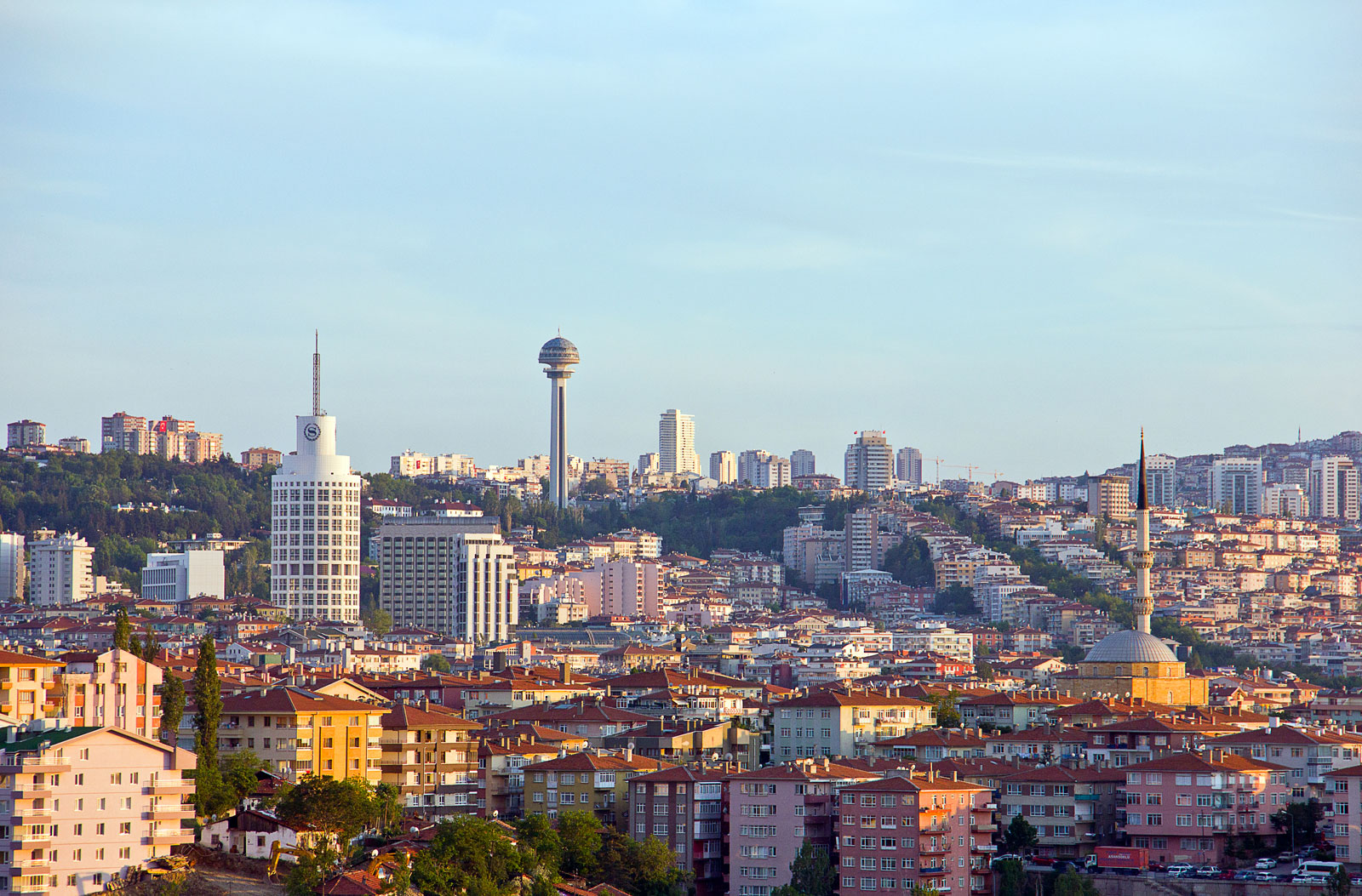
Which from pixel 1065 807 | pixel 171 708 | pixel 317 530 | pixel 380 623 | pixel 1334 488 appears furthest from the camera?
pixel 1334 488

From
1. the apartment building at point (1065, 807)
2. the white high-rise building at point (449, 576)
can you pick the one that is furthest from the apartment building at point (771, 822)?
the white high-rise building at point (449, 576)

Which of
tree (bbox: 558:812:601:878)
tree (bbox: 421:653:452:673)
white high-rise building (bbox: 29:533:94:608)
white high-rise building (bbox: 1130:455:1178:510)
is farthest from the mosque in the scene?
white high-rise building (bbox: 1130:455:1178:510)

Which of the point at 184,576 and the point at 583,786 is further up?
the point at 184,576

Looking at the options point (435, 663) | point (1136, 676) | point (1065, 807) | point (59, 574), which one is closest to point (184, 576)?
point (59, 574)

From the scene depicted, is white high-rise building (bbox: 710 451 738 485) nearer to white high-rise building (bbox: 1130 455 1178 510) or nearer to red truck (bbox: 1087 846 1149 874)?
white high-rise building (bbox: 1130 455 1178 510)

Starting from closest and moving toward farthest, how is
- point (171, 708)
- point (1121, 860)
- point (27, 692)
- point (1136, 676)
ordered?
point (27, 692) → point (171, 708) → point (1121, 860) → point (1136, 676)

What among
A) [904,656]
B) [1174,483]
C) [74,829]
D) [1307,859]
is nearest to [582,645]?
[904,656]

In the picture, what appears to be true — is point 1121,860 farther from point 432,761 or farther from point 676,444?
point 676,444

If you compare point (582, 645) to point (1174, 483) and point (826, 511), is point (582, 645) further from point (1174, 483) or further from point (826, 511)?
point (1174, 483)
